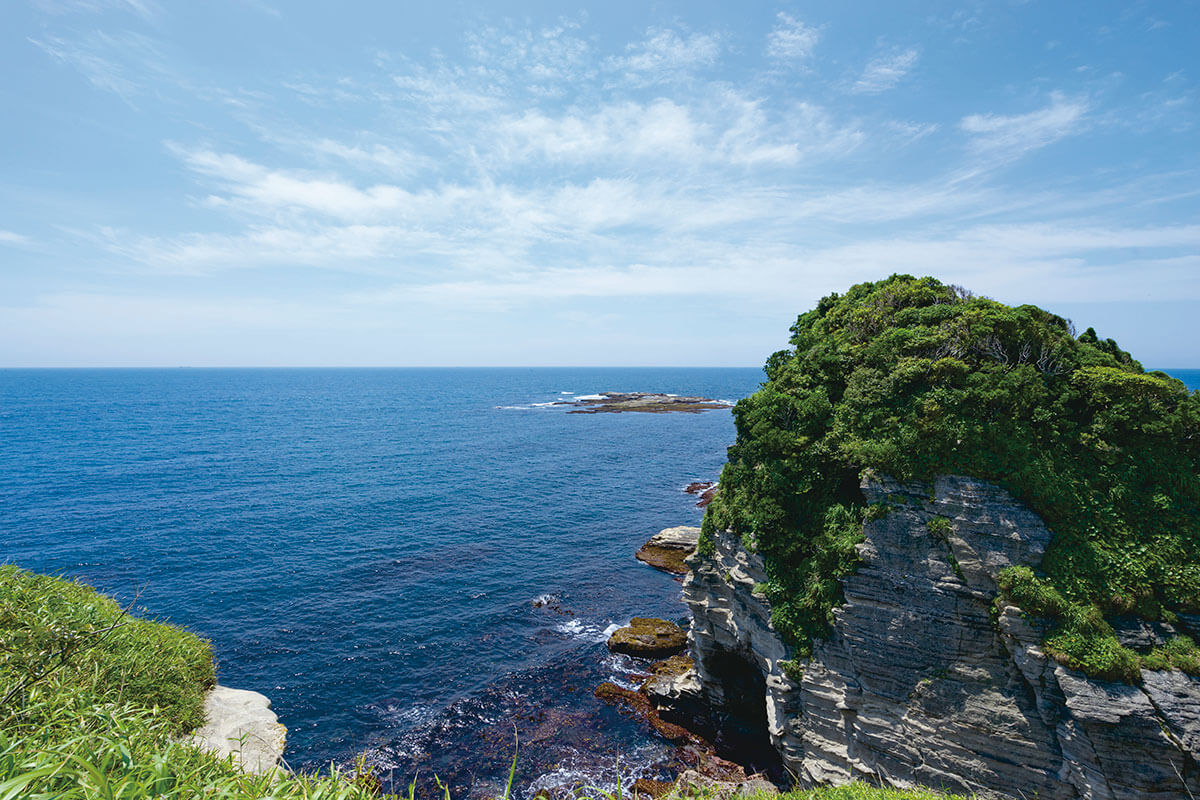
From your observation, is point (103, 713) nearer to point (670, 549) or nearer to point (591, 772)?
point (591, 772)

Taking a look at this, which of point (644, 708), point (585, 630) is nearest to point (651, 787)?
point (644, 708)

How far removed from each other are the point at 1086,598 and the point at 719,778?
17.7 meters

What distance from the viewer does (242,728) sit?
18.8 metres

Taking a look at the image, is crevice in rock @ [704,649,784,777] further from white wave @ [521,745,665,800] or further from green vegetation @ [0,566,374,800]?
green vegetation @ [0,566,374,800]

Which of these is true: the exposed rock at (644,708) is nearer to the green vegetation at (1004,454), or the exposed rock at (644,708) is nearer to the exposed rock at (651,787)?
the exposed rock at (651,787)

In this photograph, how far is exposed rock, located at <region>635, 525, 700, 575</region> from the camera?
1891 inches

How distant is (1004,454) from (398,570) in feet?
146

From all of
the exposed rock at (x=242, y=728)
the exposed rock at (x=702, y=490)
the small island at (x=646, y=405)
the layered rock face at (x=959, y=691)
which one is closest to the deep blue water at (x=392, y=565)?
the exposed rock at (x=702, y=490)

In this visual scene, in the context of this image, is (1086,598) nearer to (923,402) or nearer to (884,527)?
(884,527)

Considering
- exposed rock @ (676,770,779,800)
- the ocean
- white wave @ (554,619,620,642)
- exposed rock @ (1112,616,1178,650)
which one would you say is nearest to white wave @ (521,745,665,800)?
the ocean

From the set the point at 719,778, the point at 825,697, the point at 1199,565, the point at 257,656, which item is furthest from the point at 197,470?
the point at 1199,565

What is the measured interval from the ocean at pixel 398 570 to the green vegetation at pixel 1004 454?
14875mm

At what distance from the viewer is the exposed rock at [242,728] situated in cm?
1828

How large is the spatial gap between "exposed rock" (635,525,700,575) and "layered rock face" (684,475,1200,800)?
24.7m
